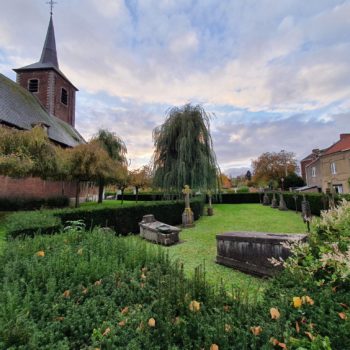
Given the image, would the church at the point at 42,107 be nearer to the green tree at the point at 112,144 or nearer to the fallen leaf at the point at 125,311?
the green tree at the point at 112,144

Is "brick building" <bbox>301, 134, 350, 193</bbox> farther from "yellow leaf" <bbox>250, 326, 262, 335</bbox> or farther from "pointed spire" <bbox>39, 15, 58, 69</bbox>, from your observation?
"pointed spire" <bbox>39, 15, 58, 69</bbox>

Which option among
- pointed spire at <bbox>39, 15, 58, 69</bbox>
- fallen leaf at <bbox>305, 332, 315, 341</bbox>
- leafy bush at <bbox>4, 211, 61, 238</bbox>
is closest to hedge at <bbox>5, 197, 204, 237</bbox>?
leafy bush at <bbox>4, 211, 61, 238</bbox>

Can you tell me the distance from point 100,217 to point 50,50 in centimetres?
2627

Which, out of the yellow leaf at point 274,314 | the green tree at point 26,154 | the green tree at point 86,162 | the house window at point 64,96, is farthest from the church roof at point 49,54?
the yellow leaf at point 274,314

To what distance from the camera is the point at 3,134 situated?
905 centimetres

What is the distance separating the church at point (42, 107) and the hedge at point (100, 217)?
32.0 feet

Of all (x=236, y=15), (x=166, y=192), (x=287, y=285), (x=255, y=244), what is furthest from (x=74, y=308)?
(x=166, y=192)

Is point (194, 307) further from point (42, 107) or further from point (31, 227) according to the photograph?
point (42, 107)

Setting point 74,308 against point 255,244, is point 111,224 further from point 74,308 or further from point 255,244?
point 74,308

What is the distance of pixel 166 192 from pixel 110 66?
718 cm

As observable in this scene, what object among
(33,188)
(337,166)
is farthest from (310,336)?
(337,166)

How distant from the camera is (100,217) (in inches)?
314

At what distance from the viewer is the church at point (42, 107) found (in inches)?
606

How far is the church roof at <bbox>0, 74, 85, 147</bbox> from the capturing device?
15500 millimetres
